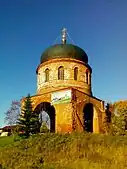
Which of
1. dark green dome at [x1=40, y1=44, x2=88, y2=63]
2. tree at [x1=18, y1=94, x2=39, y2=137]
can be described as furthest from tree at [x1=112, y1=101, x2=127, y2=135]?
tree at [x1=18, y1=94, x2=39, y2=137]

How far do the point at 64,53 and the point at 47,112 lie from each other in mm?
7644

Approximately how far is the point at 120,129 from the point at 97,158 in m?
18.0

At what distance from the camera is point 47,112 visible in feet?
130

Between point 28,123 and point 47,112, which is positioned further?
point 47,112

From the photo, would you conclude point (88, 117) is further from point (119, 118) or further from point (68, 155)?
point (68, 155)

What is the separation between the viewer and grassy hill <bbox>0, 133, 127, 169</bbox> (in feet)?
48.0

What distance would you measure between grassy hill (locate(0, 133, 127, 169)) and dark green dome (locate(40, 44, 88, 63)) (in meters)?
15.0

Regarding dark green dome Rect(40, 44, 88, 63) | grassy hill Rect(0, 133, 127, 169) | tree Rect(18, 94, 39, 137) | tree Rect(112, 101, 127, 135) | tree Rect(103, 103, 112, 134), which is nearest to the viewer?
grassy hill Rect(0, 133, 127, 169)

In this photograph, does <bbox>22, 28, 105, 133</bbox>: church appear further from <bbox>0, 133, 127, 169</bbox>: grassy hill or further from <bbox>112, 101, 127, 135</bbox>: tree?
<bbox>0, 133, 127, 169</bbox>: grassy hill

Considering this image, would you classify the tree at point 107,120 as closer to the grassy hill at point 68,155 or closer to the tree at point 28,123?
the tree at point 28,123

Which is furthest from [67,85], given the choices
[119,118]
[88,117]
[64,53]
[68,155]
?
[68,155]

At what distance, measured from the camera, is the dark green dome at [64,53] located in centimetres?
3650

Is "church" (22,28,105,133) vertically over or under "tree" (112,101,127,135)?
over

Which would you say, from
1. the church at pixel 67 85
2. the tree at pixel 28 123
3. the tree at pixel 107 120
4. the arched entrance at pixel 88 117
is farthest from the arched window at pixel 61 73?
the tree at pixel 107 120
